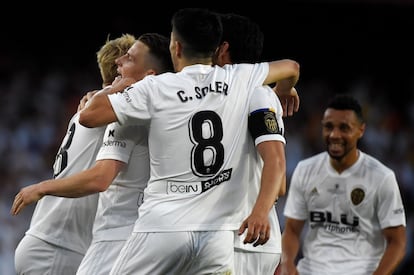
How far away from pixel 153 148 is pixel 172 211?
343mm

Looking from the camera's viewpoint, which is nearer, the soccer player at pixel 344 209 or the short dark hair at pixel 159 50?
the short dark hair at pixel 159 50

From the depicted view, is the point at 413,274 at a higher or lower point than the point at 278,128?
lower

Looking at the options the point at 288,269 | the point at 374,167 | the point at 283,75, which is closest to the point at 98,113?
the point at 283,75

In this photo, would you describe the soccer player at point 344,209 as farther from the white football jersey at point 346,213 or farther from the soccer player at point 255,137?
the soccer player at point 255,137

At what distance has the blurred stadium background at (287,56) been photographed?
1356 centimetres

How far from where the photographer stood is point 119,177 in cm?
516

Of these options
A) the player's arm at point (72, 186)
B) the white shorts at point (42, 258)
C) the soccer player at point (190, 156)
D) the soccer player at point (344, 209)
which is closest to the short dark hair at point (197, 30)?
the soccer player at point (190, 156)

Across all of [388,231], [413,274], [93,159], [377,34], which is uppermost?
[377,34]

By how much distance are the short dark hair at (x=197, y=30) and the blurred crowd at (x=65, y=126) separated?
23.7ft

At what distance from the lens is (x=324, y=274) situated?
23.0ft

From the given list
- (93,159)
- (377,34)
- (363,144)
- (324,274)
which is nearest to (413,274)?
(363,144)

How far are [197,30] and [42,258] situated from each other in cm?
175

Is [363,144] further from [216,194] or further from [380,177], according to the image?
[216,194]

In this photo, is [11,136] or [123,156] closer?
[123,156]
